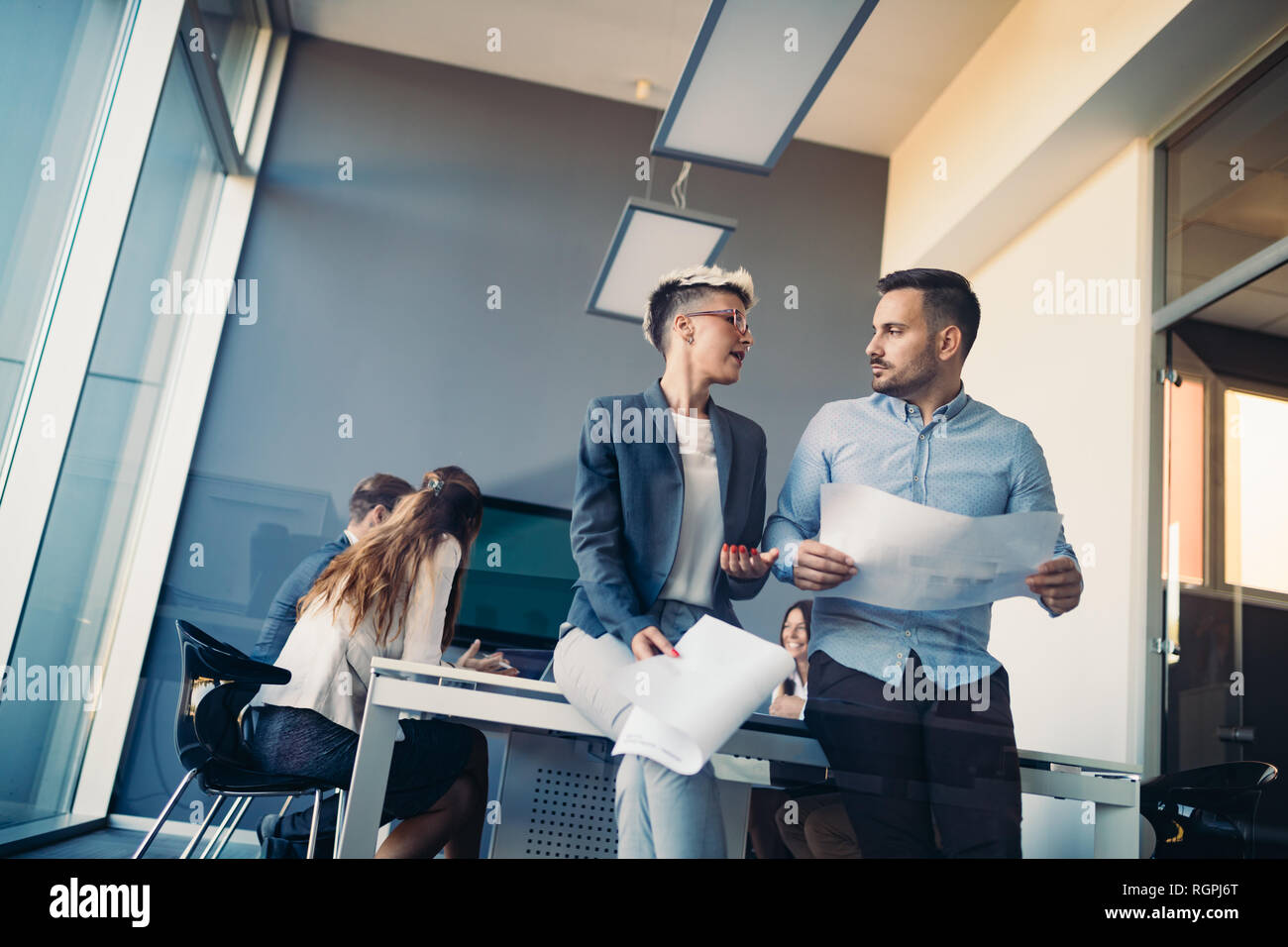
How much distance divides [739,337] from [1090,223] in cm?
227

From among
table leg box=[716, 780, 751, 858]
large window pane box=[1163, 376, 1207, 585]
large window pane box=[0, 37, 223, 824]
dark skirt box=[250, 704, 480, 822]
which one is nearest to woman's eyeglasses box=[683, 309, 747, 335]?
table leg box=[716, 780, 751, 858]

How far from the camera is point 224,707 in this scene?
A: 2.09 meters

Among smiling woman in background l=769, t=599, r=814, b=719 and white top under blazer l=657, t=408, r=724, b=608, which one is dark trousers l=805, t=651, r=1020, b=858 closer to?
white top under blazer l=657, t=408, r=724, b=608

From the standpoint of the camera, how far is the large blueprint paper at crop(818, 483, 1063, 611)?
5.16ft

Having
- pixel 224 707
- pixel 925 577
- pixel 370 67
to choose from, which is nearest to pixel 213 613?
pixel 224 707

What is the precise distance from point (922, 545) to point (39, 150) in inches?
96.0

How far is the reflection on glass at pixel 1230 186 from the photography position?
2889mm

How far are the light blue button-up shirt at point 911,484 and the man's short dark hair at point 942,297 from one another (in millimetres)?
159

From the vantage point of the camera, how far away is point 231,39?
4.15 metres

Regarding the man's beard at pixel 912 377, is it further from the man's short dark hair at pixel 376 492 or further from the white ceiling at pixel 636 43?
the white ceiling at pixel 636 43

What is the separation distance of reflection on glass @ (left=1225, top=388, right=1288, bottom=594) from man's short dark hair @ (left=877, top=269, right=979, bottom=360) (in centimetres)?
121

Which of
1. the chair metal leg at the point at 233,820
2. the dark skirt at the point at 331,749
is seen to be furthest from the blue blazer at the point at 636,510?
the chair metal leg at the point at 233,820

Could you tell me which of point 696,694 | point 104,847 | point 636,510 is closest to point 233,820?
point 104,847
